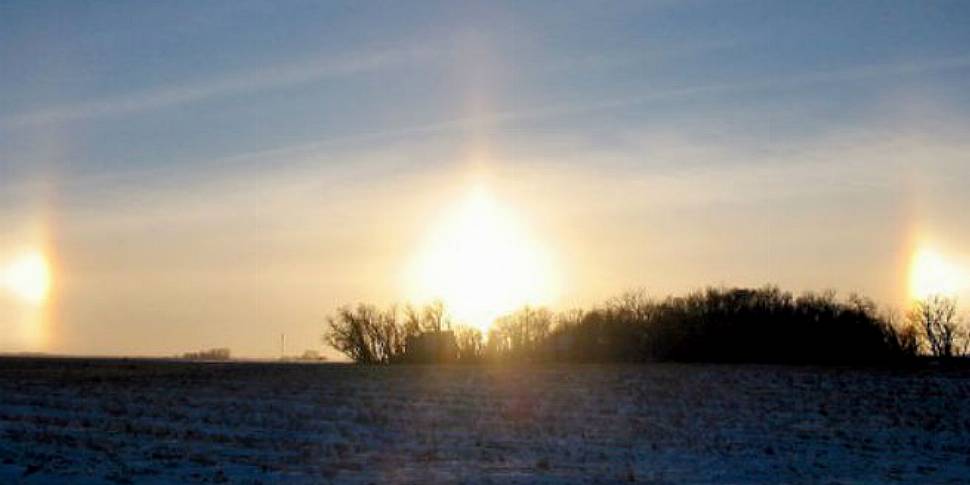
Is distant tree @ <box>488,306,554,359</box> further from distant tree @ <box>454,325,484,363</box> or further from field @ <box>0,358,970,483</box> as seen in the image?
field @ <box>0,358,970,483</box>

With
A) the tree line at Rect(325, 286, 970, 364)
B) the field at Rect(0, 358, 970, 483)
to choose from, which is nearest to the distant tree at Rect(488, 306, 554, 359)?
the tree line at Rect(325, 286, 970, 364)

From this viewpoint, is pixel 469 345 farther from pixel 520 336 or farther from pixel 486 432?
pixel 486 432

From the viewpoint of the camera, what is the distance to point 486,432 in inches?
1342

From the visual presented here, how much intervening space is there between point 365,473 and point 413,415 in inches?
593

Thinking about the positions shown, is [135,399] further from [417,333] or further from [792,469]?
[417,333]

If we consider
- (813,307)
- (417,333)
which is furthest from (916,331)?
(417,333)

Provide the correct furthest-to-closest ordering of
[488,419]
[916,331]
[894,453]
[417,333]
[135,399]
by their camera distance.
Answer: [417,333] < [916,331] < [135,399] < [488,419] < [894,453]

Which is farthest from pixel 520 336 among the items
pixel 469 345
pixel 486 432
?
pixel 486 432

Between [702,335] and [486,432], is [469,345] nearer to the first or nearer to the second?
[702,335]

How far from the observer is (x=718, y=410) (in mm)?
42469

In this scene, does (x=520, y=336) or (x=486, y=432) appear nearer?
(x=486, y=432)

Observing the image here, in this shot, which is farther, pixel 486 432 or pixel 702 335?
pixel 702 335

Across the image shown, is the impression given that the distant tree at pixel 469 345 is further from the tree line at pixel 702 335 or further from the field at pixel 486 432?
the field at pixel 486 432

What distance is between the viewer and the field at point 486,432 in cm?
2514
